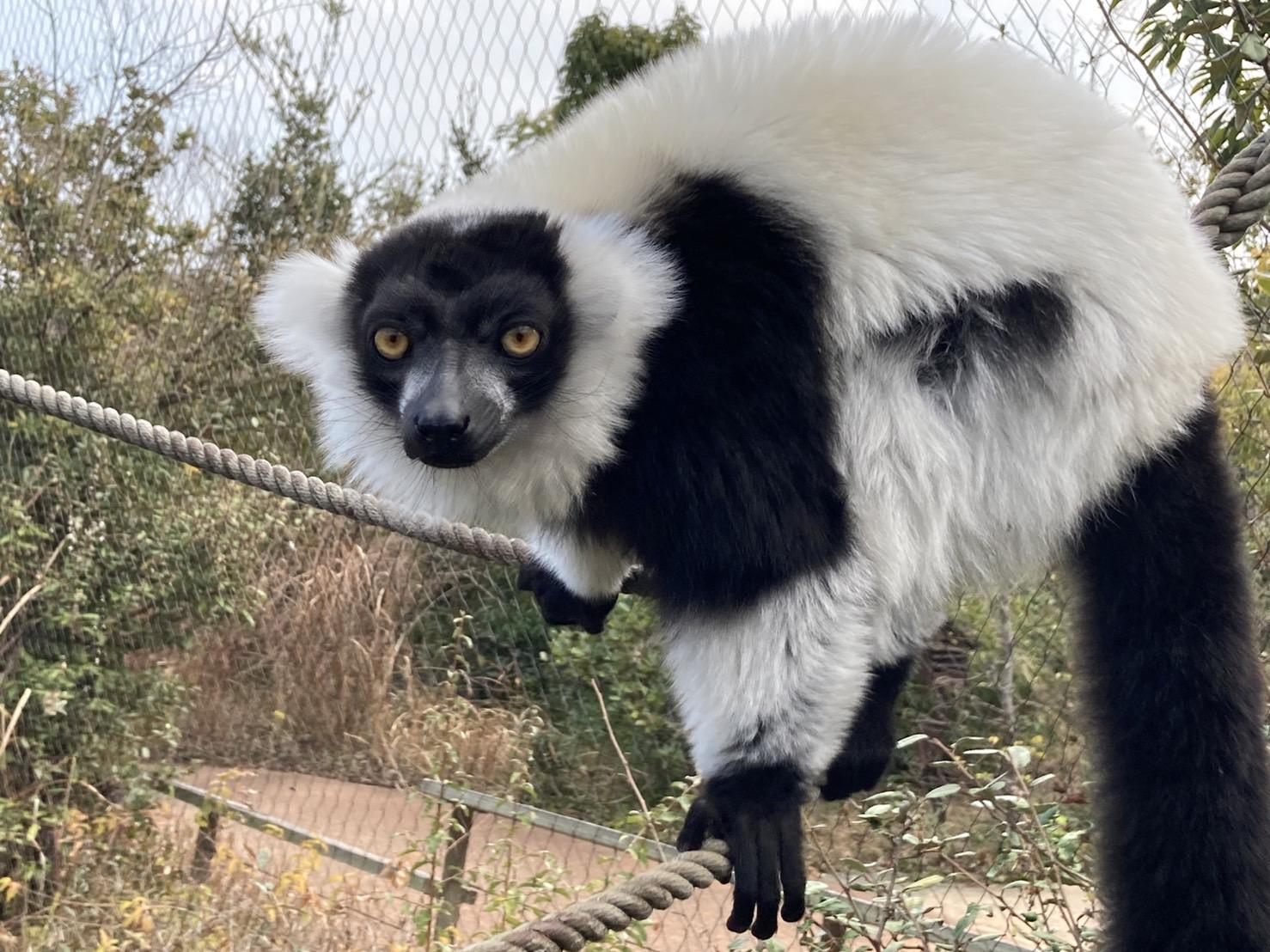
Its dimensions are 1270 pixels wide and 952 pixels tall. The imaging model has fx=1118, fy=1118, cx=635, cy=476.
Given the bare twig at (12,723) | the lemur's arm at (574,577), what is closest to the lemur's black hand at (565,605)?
the lemur's arm at (574,577)

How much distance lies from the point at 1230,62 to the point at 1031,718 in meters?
2.96

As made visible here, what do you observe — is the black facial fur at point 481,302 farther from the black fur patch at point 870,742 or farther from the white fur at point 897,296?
the black fur patch at point 870,742

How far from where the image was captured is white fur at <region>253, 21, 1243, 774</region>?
5.36 feet

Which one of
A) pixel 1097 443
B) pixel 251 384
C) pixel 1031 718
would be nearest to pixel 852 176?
pixel 1097 443

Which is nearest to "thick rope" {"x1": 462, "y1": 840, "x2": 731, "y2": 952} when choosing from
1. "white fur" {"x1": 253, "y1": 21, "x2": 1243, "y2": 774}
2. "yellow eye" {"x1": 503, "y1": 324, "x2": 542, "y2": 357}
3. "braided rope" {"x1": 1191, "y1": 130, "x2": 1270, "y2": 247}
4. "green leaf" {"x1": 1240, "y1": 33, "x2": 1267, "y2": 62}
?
"white fur" {"x1": 253, "y1": 21, "x2": 1243, "y2": 774}

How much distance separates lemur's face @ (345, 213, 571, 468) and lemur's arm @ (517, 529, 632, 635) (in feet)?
1.02

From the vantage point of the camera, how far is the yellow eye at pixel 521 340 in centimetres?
172

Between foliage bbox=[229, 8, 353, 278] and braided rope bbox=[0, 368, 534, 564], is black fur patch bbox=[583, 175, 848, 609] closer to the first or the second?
braided rope bbox=[0, 368, 534, 564]

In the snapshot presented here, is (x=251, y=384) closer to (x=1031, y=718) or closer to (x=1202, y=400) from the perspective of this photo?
(x=1031, y=718)

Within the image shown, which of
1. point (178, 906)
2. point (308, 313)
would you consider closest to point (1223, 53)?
point (308, 313)

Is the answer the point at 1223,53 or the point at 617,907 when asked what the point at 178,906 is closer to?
the point at 617,907

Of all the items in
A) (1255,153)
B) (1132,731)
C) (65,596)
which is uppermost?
(65,596)

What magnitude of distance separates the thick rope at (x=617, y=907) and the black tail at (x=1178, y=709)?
62 centimetres

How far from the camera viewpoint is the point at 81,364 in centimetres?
566
